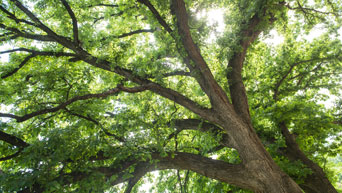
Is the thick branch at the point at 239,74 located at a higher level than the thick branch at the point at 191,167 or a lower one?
higher

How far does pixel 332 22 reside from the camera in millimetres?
8594

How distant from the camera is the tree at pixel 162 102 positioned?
4.56 metres

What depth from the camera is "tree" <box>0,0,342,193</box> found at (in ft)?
15.0

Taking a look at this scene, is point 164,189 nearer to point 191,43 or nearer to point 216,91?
point 216,91

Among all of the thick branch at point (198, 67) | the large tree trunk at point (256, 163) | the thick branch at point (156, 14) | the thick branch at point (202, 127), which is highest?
the thick branch at point (156, 14)

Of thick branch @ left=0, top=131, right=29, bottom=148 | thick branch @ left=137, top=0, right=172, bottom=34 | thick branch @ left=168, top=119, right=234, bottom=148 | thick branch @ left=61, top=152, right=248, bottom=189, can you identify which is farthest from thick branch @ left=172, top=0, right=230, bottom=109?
thick branch @ left=0, top=131, right=29, bottom=148

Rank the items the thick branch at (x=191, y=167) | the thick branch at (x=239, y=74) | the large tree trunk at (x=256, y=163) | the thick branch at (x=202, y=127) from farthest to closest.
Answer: the thick branch at (x=202, y=127) → the thick branch at (x=239, y=74) → the thick branch at (x=191, y=167) → the large tree trunk at (x=256, y=163)

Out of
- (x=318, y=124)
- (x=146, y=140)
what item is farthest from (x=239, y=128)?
(x=318, y=124)

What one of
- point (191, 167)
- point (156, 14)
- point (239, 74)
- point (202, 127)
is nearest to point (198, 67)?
point (239, 74)

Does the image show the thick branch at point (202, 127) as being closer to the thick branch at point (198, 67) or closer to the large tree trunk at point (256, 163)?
the large tree trunk at point (256, 163)

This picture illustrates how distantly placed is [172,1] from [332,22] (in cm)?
722

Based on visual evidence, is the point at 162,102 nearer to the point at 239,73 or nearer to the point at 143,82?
the point at 143,82

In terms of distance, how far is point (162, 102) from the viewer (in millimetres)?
8328

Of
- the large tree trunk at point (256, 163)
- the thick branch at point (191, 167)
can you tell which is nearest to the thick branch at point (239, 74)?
the large tree trunk at point (256, 163)
